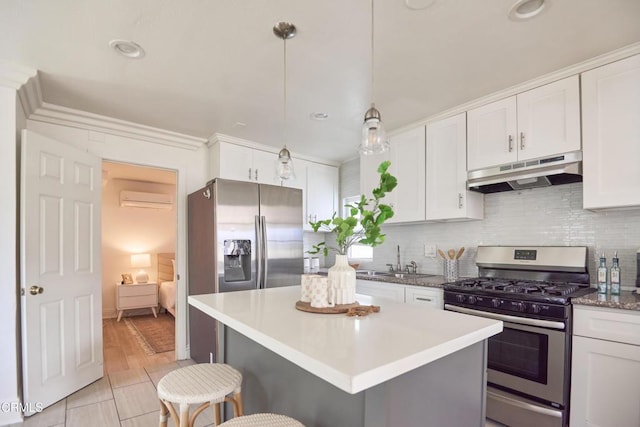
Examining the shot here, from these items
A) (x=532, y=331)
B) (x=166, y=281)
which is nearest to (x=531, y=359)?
(x=532, y=331)

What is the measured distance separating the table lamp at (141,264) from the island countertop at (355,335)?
461 centimetres

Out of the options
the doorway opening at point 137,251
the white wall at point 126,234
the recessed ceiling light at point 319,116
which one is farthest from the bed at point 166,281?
the recessed ceiling light at point 319,116

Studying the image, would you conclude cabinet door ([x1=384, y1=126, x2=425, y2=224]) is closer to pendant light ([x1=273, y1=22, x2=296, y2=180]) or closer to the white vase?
pendant light ([x1=273, y1=22, x2=296, y2=180])

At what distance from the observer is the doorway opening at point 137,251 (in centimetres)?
516

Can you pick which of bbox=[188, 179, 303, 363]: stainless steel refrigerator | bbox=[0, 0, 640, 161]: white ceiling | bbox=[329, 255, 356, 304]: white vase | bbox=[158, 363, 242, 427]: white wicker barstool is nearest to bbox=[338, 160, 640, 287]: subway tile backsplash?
bbox=[0, 0, 640, 161]: white ceiling

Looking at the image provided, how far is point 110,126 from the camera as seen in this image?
10.3 feet

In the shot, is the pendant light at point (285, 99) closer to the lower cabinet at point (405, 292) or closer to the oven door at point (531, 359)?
the lower cabinet at point (405, 292)

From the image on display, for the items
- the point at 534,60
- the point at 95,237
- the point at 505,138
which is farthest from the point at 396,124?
the point at 95,237

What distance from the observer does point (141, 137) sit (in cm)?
337

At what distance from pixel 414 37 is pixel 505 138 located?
1184mm

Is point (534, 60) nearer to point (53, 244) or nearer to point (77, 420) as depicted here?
point (53, 244)

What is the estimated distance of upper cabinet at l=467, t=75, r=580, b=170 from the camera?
223 cm

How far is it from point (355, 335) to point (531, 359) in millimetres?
1592

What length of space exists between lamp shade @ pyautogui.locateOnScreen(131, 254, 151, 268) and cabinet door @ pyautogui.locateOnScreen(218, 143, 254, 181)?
3339 millimetres
